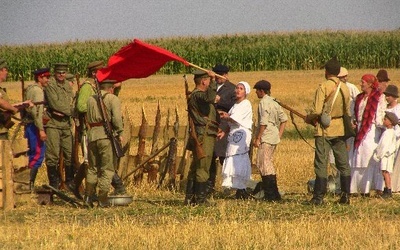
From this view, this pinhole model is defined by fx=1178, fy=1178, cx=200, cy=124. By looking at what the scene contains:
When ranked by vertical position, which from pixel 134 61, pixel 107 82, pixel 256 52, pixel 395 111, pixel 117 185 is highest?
pixel 134 61

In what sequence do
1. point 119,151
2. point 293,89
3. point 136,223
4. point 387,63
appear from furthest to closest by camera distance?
point 387,63 → point 293,89 → point 119,151 → point 136,223

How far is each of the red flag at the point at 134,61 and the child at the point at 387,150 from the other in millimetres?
3180

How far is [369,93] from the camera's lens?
16891 mm

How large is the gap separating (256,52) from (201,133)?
44.7 metres

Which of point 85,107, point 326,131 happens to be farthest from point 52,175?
point 326,131

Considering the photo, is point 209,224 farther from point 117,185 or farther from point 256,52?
point 256,52

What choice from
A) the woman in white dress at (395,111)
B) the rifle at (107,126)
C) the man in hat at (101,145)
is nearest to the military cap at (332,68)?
the woman in white dress at (395,111)

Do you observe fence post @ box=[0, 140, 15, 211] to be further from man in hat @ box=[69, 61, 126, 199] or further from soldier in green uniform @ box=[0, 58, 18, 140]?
man in hat @ box=[69, 61, 126, 199]

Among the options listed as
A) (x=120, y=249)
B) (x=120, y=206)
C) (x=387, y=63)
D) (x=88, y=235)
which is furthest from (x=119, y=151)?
(x=387, y=63)

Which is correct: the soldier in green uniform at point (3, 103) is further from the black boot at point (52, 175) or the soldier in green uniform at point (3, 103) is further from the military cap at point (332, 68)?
the military cap at point (332, 68)

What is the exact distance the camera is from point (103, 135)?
609 inches

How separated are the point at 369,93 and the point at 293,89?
90.4 ft

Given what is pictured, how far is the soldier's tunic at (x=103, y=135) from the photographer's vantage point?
15477 millimetres

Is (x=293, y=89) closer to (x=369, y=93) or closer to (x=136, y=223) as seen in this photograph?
(x=369, y=93)
